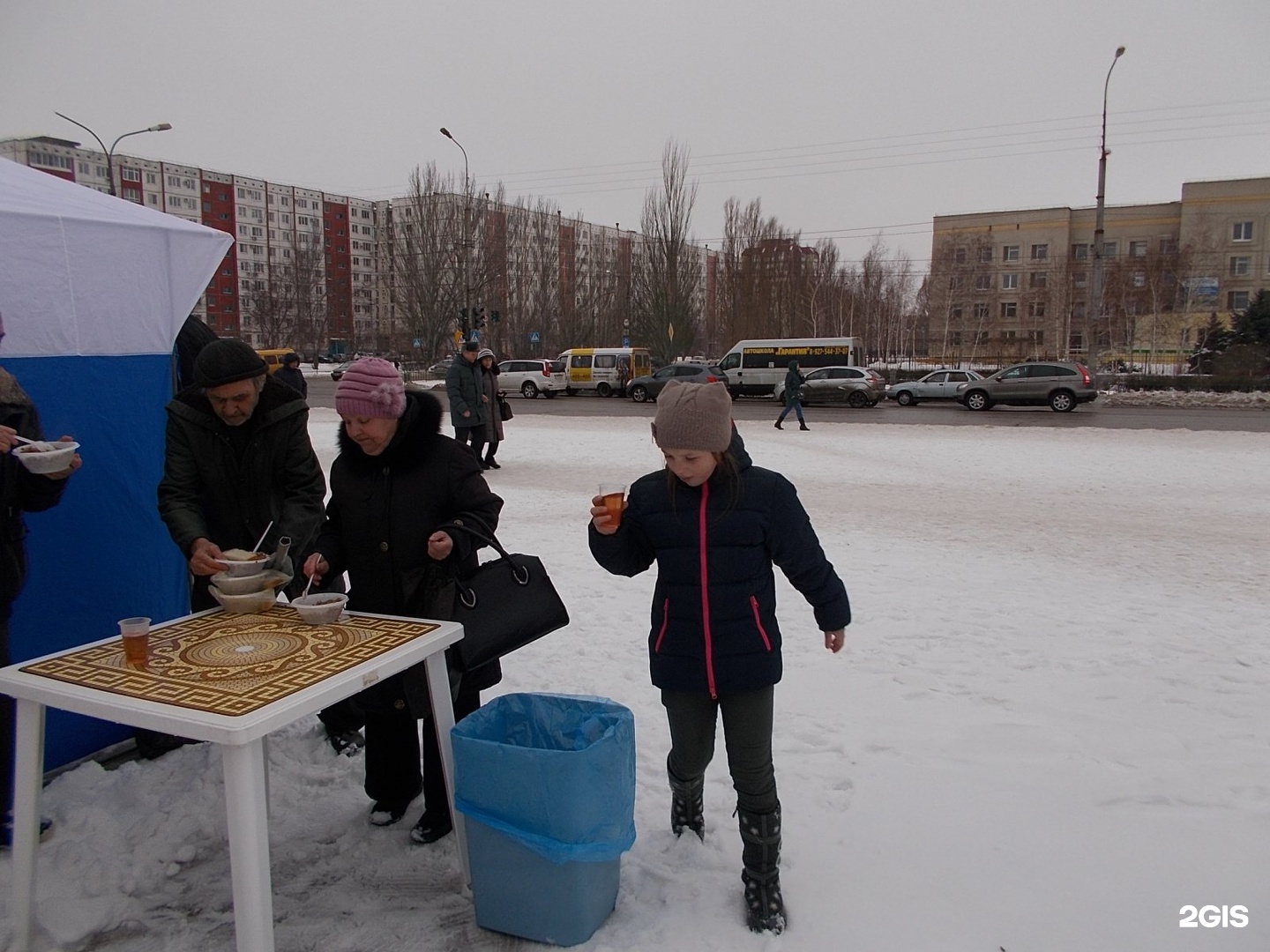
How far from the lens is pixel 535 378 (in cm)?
3183

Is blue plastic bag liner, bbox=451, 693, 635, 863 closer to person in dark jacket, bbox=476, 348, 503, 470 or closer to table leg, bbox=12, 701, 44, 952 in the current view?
table leg, bbox=12, 701, 44, 952

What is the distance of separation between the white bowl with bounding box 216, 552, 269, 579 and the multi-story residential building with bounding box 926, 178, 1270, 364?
4945 centimetres

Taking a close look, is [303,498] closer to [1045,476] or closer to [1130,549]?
[1130,549]

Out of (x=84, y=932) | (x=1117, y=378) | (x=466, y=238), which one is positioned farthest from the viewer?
(x=466, y=238)

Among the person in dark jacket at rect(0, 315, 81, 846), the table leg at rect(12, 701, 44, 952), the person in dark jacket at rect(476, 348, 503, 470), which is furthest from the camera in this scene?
the person in dark jacket at rect(476, 348, 503, 470)

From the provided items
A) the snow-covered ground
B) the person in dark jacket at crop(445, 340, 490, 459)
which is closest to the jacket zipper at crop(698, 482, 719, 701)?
the snow-covered ground

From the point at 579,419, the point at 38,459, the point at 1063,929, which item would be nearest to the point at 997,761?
the point at 1063,929

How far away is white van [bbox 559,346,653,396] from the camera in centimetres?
3144

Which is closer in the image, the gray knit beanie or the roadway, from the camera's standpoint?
the gray knit beanie

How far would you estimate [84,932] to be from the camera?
8.06ft

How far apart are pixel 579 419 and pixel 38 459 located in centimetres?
1827

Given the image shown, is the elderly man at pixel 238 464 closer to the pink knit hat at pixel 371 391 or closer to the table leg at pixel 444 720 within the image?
the pink knit hat at pixel 371 391

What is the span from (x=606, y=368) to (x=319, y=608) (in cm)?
2953

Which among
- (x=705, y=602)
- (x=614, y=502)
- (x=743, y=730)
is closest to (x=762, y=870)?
(x=743, y=730)
